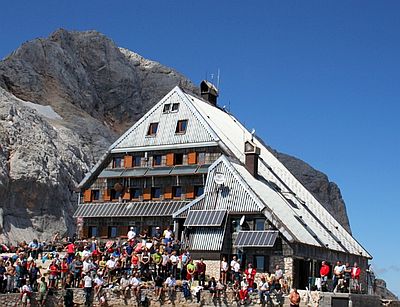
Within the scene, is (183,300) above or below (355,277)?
below

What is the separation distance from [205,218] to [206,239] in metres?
1.16

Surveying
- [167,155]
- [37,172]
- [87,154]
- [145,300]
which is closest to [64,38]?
[87,154]

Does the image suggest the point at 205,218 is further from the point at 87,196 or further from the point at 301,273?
the point at 87,196

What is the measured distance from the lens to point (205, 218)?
39875 mm

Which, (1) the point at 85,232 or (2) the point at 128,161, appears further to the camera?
(1) the point at 85,232

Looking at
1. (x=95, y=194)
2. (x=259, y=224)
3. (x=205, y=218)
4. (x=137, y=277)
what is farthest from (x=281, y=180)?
(x=137, y=277)

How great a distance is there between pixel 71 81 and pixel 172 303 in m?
62.0

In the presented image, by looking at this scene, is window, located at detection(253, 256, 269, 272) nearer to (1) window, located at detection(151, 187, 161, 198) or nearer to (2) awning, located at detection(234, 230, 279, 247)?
(2) awning, located at detection(234, 230, 279, 247)

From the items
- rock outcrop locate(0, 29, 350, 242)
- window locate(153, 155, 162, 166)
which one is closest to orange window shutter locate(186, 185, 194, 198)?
window locate(153, 155, 162, 166)

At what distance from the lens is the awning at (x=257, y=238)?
37725mm

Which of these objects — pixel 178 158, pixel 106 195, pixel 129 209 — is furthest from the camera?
pixel 106 195

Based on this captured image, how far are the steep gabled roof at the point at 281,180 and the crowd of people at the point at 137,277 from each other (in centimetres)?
908

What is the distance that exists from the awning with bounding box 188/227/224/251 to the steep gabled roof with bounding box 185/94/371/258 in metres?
4.23

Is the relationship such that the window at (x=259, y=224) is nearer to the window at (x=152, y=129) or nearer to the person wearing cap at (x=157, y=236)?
the person wearing cap at (x=157, y=236)
